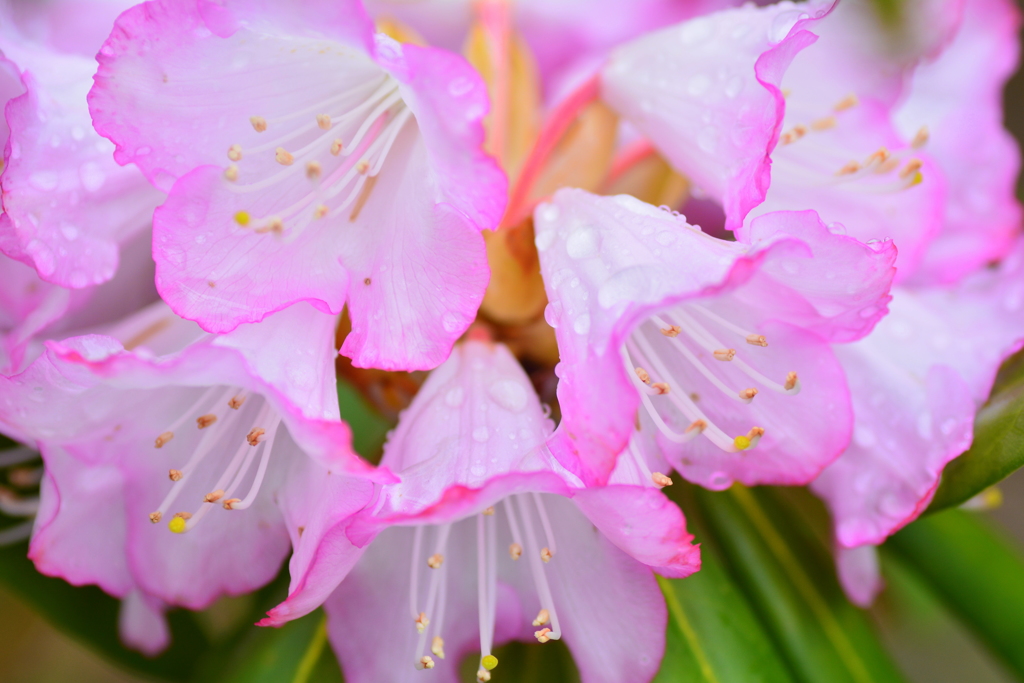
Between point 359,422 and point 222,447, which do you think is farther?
point 359,422

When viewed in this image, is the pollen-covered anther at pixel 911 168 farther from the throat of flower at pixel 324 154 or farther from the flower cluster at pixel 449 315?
the throat of flower at pixel 324 154

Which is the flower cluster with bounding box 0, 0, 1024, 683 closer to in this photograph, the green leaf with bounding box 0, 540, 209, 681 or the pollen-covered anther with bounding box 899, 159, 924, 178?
the pollen-covered anther with bounding box 899, 159, 924, 178

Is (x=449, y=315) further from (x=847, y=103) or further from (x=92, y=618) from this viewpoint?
(x=92, y=618)

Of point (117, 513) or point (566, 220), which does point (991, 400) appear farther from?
point (117, 513)

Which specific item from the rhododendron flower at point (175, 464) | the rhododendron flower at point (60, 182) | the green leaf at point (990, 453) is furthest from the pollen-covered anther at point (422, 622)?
the green leaf at point (990, 453)

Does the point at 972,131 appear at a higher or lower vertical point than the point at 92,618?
higher

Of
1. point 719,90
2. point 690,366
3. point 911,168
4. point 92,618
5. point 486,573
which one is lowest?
point 92,618

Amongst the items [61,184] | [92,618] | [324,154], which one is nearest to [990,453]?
[324,154]

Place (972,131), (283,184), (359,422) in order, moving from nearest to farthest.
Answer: (283,184) < (972,131) < (359,422)

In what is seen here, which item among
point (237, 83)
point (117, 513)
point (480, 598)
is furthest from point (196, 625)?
point (237, 83)

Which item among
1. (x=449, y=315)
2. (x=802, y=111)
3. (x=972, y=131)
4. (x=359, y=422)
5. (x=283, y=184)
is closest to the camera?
(x=449, y=315)
